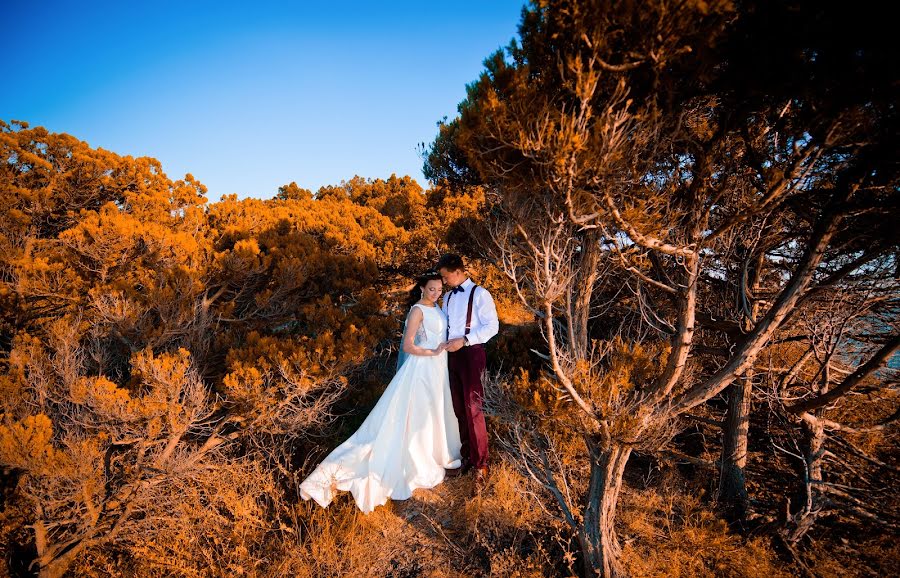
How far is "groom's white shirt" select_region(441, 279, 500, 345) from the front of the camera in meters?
3.61

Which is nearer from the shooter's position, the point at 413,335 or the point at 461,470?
the point at 413,335

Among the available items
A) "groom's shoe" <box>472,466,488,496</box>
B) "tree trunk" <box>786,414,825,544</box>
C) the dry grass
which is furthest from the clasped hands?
"tree trunk" <box>786,414,825,544</box>

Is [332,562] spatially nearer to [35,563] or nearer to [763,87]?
[35,563]

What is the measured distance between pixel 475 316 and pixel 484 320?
0.11m

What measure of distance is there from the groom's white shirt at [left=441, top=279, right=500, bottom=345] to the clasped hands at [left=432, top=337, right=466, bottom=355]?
85 millimetres

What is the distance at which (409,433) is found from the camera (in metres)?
3.75

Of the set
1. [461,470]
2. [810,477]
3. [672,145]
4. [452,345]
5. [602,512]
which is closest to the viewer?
[672,145]

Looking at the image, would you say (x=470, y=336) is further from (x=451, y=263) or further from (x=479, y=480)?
(x=479, y=480)

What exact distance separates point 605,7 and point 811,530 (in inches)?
190

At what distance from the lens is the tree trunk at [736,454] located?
143 inches

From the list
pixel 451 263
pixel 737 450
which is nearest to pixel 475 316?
pixel 451 263

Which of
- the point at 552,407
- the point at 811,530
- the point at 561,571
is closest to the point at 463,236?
the point at 552,407

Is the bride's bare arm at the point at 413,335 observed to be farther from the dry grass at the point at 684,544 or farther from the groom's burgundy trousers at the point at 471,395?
the dry grass at the point at 684,544

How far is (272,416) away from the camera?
3926mm
